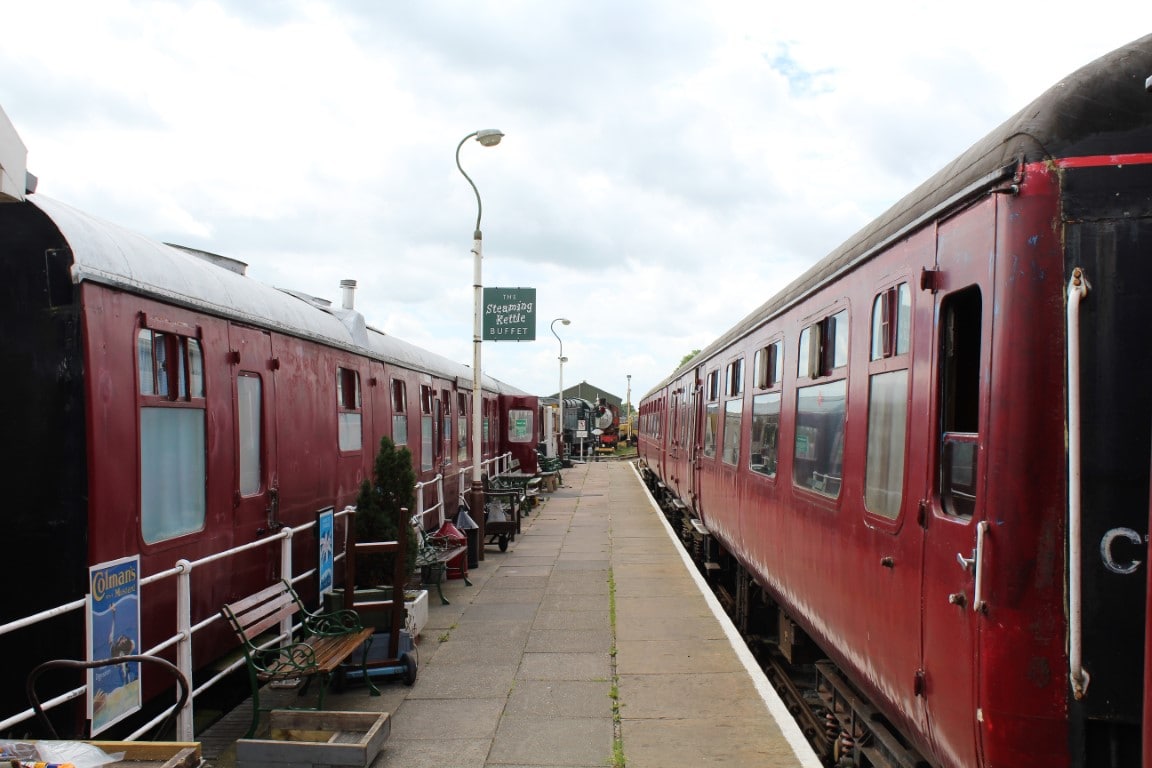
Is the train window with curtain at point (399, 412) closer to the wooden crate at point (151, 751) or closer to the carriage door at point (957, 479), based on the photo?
the wooden crate at point (151, 751)

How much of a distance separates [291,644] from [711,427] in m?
6.97

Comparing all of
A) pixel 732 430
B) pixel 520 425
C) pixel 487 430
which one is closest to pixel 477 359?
pixel 732 430

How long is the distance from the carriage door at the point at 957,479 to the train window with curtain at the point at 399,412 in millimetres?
9071

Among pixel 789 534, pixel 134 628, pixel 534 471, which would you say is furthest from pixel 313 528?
pixel 534 471

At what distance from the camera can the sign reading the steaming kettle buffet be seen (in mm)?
13758

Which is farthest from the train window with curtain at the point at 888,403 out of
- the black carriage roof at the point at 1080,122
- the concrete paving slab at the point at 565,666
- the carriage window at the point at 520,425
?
the carriage window at the point at 520,425

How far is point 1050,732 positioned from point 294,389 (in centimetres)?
659

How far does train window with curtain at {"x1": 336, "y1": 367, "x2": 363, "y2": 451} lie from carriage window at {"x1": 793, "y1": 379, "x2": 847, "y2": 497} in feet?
16.7

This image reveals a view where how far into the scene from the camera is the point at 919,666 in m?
3.70

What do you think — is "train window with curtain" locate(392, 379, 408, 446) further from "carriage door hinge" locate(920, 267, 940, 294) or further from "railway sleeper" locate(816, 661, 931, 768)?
"carriage door hinge" locate(920, 267, 940, 294)

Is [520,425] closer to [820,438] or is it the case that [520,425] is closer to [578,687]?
[578,687]

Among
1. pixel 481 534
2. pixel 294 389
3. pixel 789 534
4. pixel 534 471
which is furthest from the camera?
pixel 534 471

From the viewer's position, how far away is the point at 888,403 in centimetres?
430

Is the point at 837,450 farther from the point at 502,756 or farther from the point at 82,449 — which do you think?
the point at 82,449
